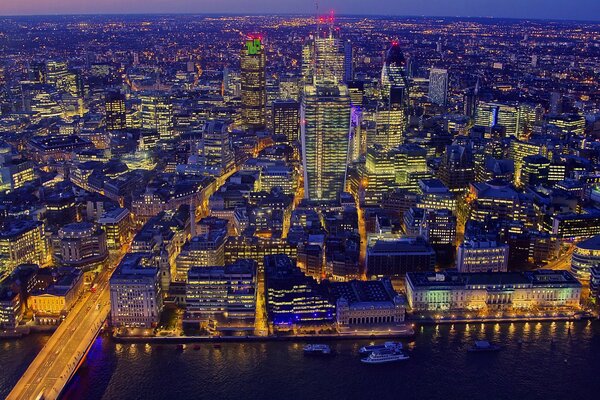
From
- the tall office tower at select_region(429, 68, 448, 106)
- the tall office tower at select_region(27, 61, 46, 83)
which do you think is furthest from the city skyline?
the tall office tower at select_region(27, 61, 46, 83)

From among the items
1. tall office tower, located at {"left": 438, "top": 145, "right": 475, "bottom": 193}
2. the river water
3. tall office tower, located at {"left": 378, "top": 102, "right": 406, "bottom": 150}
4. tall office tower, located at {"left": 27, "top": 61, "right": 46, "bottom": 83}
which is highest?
tall office tower, located at {"left": 27, "top": 61, "right": 46, "bottom": 83}

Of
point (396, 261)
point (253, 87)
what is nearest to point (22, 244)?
point (396, 261)

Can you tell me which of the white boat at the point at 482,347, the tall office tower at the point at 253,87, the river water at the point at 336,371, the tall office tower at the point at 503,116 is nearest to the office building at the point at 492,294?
the river water at the point at 336,371

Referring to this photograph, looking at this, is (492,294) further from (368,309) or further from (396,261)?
(368,309)

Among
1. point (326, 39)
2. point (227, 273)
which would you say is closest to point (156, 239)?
point (227, 273)

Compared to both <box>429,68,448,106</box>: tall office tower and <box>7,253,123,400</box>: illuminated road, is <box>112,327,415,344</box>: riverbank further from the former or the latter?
<box>429,68,448,106</box>: tall office tower

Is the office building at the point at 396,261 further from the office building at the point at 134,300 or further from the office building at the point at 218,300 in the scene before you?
the office building at the point at 134,300

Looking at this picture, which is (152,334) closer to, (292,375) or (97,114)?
(292,375)
